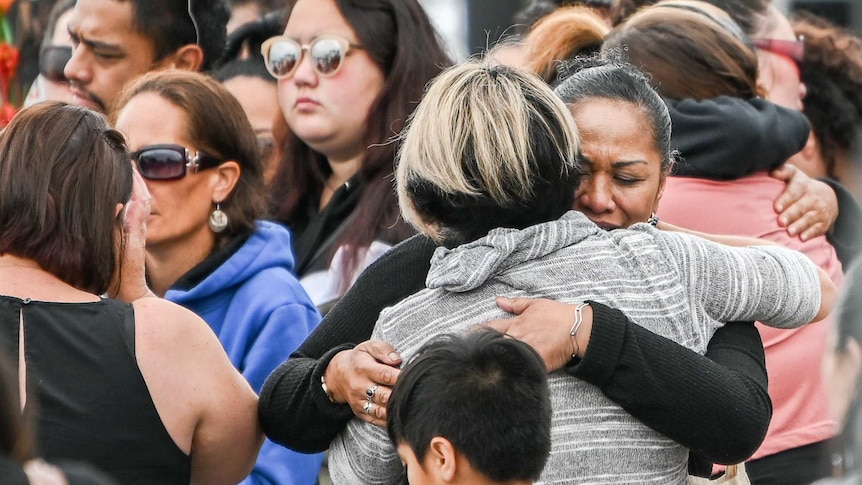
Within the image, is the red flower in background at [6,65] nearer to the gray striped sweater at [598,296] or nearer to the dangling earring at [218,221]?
the dangling earring at [218,221]

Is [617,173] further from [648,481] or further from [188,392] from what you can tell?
[188,392]

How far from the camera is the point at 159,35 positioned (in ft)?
15.0

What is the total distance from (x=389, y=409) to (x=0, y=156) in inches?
37.8

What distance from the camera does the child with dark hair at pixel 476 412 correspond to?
2.12m

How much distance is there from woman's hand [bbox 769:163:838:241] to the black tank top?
1.79 meters

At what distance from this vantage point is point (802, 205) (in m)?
3.53

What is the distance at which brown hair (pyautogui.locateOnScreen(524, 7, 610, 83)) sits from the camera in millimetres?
3992

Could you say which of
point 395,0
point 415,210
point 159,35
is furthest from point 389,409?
point 159,35

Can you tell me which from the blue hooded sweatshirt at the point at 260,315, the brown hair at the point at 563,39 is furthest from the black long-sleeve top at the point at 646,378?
the brown hair at the point at 563,39

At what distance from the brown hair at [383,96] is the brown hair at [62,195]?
50.3 inches

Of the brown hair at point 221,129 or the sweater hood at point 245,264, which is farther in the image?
the brown hair at point 221,129

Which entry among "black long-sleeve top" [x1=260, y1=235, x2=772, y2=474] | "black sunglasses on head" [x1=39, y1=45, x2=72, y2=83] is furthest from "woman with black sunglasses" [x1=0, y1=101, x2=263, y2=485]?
"black sunglasses on head" [x1=39, y1=45, x2=72, y2=83]

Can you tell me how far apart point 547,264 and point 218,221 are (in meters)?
1.40

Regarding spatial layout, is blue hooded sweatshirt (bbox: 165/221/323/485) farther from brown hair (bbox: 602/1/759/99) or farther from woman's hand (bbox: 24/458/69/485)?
woman's hand (bbox: 24/458/69/485)
